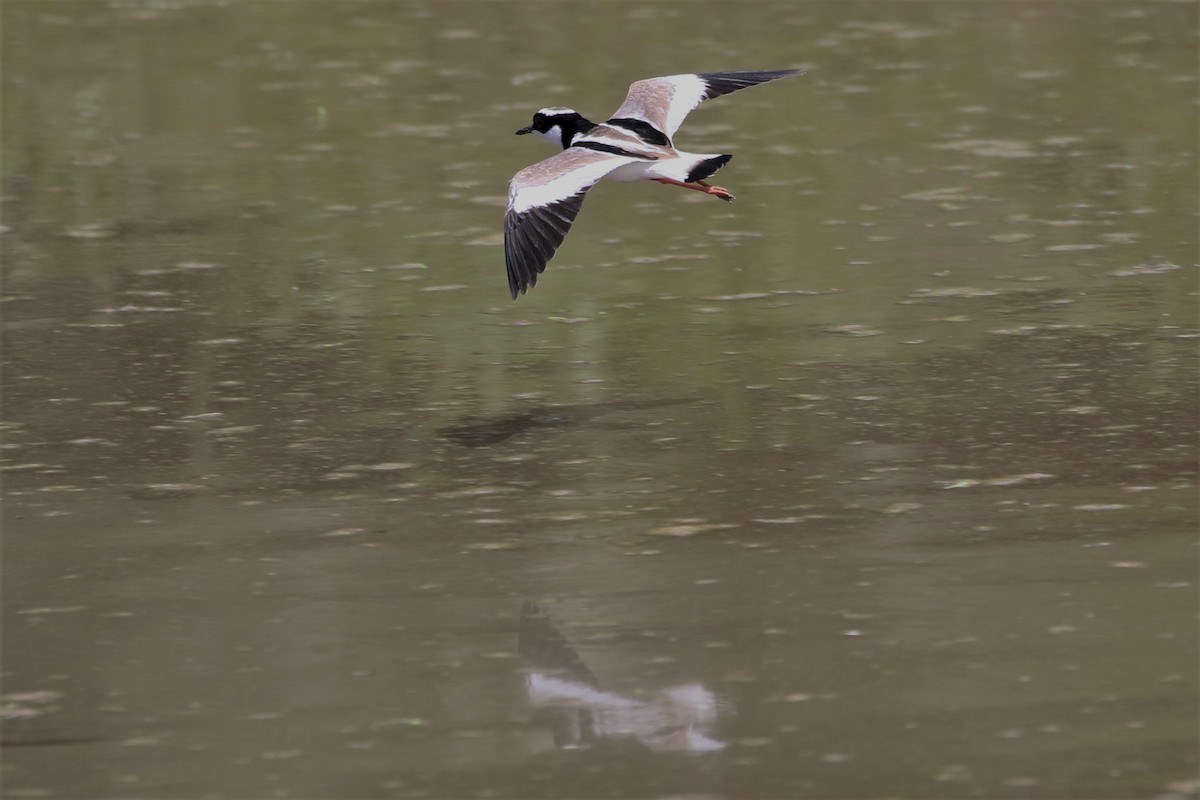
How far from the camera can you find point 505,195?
31.7 feet

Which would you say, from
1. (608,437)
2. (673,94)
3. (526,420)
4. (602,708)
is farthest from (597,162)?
(602,708)

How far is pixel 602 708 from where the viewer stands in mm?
4633

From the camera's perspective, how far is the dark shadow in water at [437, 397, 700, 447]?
668 centimetres

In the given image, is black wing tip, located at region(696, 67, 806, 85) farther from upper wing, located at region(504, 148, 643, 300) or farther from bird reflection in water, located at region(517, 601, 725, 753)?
bird reflection in water, located at region(517, 601, 725, 753)

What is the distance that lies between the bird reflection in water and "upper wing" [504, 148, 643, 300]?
2.01 m

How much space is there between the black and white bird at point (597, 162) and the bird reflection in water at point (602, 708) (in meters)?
1.88

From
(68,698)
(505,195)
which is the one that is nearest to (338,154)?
(505,195)

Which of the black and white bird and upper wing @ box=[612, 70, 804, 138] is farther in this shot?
upper wing @ box=[612, 70, 804, 138]

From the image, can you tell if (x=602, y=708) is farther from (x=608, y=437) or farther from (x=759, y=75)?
(x=759, y=75)

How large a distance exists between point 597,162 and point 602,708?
3.06 meters

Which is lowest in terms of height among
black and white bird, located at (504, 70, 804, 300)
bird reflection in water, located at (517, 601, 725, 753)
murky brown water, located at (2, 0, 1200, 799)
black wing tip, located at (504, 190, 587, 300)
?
bird reflection in water, located at (517, 601, 725, 753)

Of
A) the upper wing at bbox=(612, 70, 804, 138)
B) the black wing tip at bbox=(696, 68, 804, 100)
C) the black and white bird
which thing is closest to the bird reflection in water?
the black and white bird

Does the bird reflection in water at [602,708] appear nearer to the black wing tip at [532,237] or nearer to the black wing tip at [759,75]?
the black wing tip at [532,237]

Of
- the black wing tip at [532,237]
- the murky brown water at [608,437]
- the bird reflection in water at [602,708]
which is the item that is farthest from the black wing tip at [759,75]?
the bird reflection in water at [602,708]
